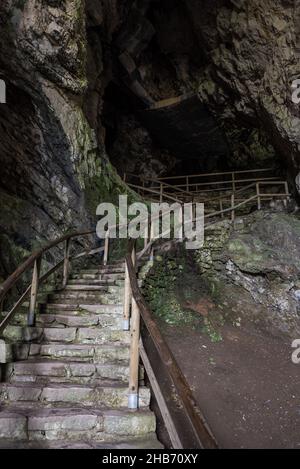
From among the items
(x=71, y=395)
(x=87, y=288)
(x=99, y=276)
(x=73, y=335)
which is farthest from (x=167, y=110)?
(x=71, y=395)

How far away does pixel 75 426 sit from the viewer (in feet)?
7.77

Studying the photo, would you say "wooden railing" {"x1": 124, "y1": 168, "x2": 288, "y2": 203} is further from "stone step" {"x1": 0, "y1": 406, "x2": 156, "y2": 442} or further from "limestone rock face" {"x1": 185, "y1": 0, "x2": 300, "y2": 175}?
"stone step" {"x1": 0, "y1": 406, "x2": 156, "y2": 442}

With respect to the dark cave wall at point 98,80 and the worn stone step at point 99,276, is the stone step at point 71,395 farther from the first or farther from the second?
the dark cave wall at point 98,80

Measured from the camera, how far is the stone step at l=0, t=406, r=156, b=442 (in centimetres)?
230

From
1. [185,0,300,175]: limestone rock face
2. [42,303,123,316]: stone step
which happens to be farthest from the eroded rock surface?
[42,303,123,316]: stone step

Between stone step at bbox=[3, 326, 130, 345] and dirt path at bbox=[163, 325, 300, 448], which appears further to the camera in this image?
dirt path at bbox=[163, 325, 300, 448]

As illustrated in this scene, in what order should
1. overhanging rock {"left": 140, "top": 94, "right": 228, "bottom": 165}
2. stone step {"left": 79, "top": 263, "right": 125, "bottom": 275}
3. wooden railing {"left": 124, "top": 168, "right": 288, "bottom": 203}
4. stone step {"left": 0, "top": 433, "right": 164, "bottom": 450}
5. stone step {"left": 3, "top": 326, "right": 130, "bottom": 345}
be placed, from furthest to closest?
wooden railing {"left": 124, "top": 168, "right": 288, "bottom": 203} → overhanging rock {"left": 140, "top": 94, "right": 228, "bottom": 165} → stone step {"left": 79, "top": 263, "right": 125, "bottom": 275} → stone step {"left": 3, "top": 326, "right": 130, "bottom": 345} → stone step {"left": 0, "top": 433, "right": 164, "bottom": 450}

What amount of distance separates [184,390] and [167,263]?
5453 mm

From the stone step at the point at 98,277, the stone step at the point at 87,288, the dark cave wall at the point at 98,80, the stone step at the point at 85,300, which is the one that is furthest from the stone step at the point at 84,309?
the dark cave wall at the point at 98,80

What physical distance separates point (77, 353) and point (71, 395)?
0.58 m

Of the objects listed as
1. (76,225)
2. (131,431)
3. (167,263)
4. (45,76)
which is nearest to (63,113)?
(45,76)

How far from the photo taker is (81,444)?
2.22 m

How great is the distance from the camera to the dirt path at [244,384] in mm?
3920

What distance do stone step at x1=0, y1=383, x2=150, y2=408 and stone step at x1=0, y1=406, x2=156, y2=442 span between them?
0.70 feet
